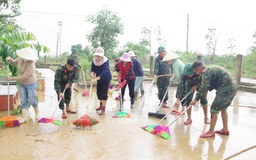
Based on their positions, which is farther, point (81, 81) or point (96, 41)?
point (96, 41)

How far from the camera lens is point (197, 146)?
12.5 feet

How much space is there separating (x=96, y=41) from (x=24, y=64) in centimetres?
882

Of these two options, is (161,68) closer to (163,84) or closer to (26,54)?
(163,84)

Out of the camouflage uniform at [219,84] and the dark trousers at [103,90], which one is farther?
the dark trousers at [103,90]

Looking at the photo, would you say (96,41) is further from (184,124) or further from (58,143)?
(58,143)

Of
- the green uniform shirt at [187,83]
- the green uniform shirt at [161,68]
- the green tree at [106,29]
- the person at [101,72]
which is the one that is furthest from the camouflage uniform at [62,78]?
the green tree at [106,29]

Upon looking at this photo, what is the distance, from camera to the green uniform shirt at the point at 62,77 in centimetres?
500

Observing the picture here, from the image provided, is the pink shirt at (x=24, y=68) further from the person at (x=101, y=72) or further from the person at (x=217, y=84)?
the person at (x=217, y=84)

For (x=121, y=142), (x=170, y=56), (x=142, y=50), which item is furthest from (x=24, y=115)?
(x=142, y=50)

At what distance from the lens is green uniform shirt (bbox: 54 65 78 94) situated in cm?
500

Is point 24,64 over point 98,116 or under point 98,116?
over

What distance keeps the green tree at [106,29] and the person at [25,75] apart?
8.30 metres

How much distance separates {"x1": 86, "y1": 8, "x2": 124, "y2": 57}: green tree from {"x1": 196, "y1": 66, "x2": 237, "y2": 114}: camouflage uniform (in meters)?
9.12

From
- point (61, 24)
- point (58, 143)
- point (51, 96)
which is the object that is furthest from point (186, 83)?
point (61, 24)
